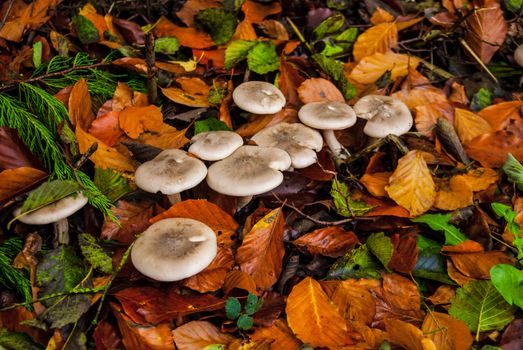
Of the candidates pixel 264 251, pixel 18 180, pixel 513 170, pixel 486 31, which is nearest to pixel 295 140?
pixel 264 251

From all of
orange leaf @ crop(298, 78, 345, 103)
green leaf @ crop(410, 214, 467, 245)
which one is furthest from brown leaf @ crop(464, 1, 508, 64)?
green leaf @ crop(410, 214, 467, 245)

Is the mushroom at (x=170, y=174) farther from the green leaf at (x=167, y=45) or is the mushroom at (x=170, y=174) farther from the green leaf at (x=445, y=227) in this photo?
the green leaf at (x=445, y=227)

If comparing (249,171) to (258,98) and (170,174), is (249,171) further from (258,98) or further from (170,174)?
(258,98)

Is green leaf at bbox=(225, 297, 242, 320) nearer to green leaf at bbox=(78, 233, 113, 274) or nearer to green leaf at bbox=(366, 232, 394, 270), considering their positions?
green leaf at bbox=(78, 233, 113, 274)

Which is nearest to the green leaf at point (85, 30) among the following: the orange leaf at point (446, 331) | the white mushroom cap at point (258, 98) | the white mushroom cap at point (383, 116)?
the white mushroom cap at point (258, 98)

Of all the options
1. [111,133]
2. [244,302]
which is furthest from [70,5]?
[244,302]

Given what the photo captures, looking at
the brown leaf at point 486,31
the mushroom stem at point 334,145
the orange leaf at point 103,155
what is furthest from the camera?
the brown leaf at point 486,31
